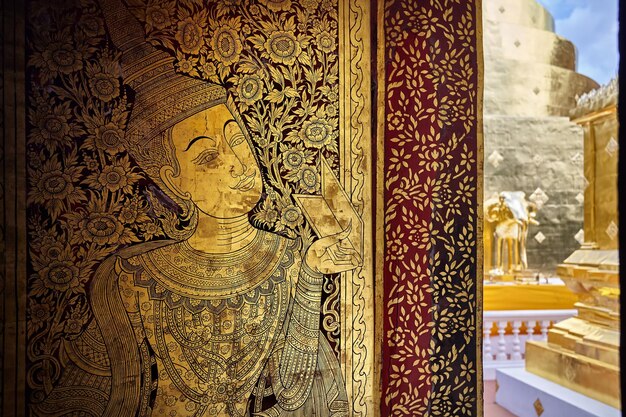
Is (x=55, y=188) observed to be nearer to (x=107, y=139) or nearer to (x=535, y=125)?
(x=107, y=139)

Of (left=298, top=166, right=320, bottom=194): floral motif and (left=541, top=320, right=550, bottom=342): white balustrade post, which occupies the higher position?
(left=298, top=166, right=320, bottom=194): floral motif

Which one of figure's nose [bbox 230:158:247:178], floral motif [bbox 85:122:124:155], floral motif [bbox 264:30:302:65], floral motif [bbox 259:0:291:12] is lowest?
figure's nose [bbox 230:158:247:178]

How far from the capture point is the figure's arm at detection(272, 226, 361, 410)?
205 centimetres

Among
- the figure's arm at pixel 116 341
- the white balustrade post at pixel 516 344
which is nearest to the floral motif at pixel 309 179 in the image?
the figure's arm at pixel 116 341

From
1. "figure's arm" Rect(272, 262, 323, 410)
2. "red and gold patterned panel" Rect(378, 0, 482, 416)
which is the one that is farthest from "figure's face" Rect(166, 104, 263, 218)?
"red and gold patterned panel" Rect(378, 0, 482, 416)

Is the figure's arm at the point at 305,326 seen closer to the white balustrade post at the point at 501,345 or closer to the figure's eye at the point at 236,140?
the figure's eye at the point at 236,140

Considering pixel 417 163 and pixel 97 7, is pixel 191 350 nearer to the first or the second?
pixel 417 163

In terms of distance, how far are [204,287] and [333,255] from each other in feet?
2.15

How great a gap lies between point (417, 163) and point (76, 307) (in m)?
1.78

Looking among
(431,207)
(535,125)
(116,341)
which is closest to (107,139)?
(116,341)

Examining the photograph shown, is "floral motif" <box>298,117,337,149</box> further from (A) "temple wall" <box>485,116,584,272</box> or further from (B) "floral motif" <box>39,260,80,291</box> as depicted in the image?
(A) "temple wall" <box>485,116,584,272</box>

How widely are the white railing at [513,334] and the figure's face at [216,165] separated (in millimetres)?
3976

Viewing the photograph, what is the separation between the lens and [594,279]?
11.7 feet

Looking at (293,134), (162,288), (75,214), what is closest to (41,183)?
(75,214)
